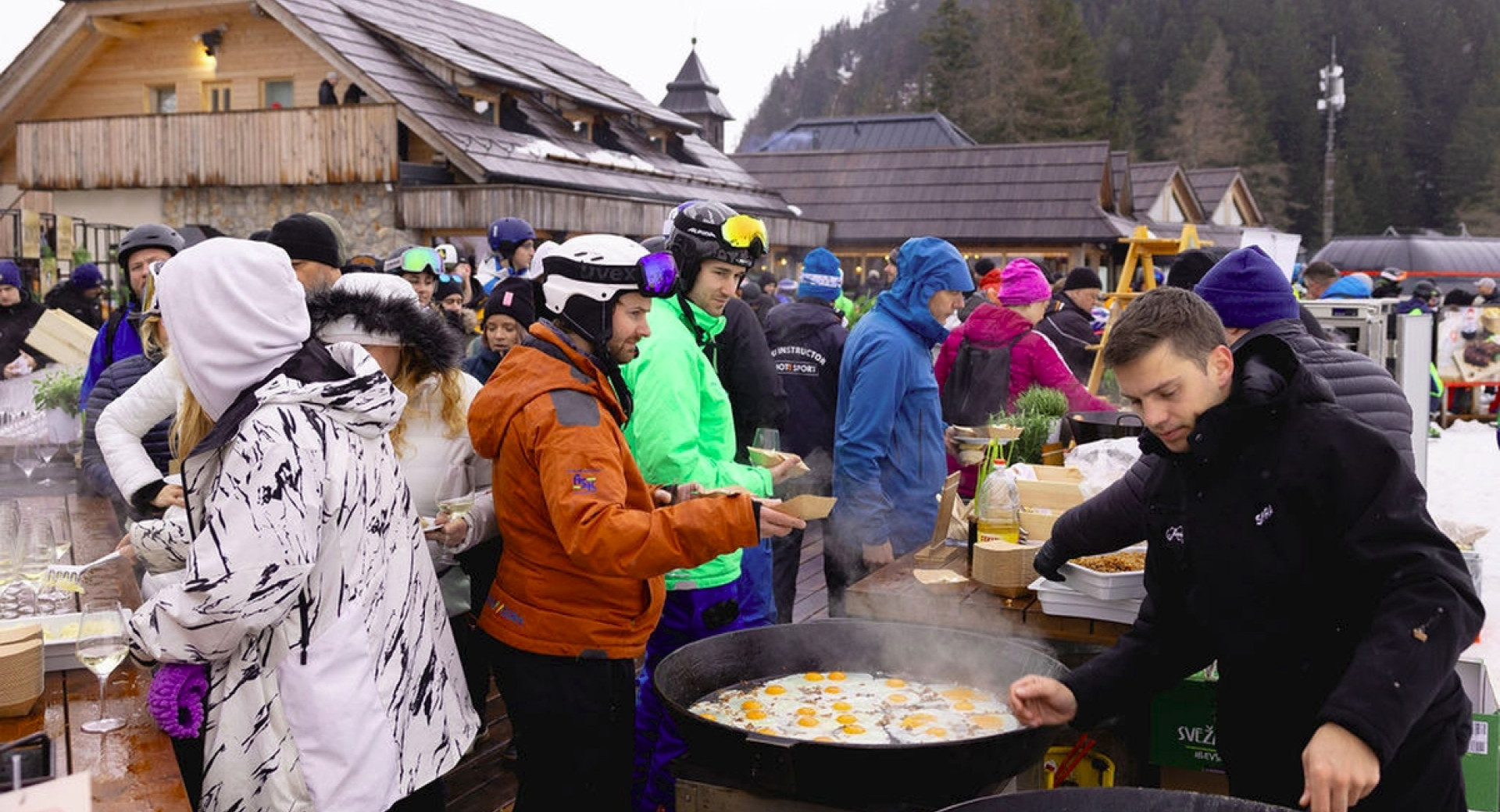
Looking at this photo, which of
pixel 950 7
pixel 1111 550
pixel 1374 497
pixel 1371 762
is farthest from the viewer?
pixel 950 7

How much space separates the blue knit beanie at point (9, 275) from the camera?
9.23 metres

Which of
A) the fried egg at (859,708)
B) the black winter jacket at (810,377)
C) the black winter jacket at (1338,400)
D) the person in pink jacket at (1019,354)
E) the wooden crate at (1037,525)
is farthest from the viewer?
the person in pink jacket at (1019,354)

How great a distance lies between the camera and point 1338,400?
304cm

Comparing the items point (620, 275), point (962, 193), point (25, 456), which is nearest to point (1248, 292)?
point (620, 275)

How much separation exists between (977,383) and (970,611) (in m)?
3.25

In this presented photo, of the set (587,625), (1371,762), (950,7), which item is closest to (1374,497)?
(1371,762)

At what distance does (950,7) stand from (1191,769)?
5088cm

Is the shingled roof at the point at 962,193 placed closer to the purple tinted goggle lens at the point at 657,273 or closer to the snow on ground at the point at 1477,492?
the snow on ground at the point at 1477,492

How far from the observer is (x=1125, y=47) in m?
64.8

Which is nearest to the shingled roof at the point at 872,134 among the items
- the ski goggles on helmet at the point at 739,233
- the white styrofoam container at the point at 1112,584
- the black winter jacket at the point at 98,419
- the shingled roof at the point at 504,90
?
the shingled roof at the point at 504,90

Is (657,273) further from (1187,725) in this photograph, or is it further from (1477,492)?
(1477,492)

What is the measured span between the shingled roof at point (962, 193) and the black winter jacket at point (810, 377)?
57.3 ft

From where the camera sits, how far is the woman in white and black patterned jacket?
2.18m

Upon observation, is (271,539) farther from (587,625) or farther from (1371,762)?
(1371,762)
